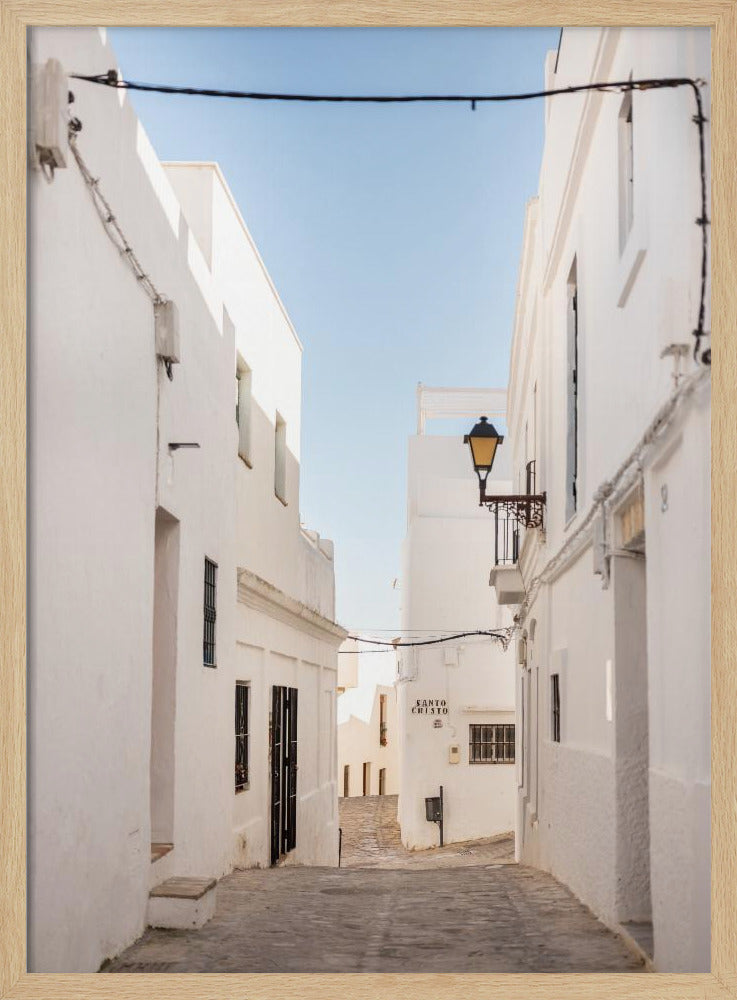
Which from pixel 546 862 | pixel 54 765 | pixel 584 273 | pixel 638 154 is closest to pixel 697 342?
pixel 638 154

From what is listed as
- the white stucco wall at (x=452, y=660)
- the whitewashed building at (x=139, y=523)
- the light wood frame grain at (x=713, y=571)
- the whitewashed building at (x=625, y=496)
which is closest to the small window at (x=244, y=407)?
the whitewashed building at (x=139, y=523)

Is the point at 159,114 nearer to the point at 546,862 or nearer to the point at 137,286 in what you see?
the point at 137,286

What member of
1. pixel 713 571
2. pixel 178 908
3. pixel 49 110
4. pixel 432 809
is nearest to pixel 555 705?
pixel 178 908

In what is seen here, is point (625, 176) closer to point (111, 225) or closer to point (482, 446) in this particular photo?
point (111, 225)

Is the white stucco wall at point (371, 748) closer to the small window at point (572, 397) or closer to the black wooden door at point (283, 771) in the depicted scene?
the black wooden door at point (283, 771)

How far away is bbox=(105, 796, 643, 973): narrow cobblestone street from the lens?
12.6 feet

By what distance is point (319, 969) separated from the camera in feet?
12.1

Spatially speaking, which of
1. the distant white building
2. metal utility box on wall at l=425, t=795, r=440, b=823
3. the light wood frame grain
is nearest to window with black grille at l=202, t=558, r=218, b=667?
the light wood frame grain

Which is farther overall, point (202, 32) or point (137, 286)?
point (137, 286)

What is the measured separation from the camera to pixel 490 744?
19.3m

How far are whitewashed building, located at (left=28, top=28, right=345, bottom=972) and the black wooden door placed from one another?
0.10m

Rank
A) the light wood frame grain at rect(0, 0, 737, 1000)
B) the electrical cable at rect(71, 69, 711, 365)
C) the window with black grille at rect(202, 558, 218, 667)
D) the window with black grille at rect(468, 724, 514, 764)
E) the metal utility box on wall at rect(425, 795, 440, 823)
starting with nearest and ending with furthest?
the light wood frame grain at rect(0, 0, 737, 1000) < the electrical cable at rect(71, 69, 711, 365) < the window with black grille at rect(202, 558, 218, 667) < the metal utility box on wall at rect(425, 795, 440, 823) < the window with black grille at rect(468, 724, 514, 764)

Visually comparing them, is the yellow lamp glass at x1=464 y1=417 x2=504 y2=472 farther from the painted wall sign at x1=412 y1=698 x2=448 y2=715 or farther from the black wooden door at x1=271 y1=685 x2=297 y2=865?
the painted wall sign at x1=412 y1=698 x2=448 y2=715

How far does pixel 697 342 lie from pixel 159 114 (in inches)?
81.7
